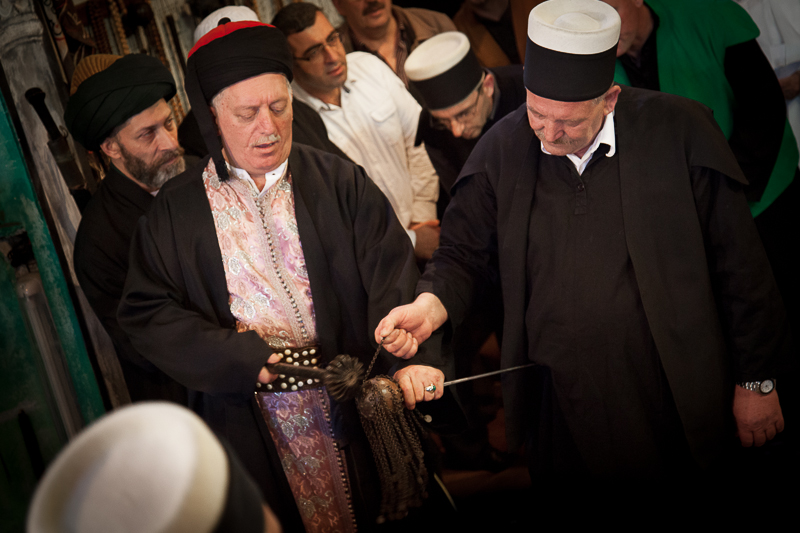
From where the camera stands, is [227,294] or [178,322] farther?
[227,294]

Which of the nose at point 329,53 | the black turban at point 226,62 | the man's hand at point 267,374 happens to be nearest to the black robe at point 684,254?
the man's hand at point 267,374

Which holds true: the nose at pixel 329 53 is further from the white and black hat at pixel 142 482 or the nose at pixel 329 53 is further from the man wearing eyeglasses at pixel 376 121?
the white and black hat at pixel 142 482

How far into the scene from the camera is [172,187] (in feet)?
6.98

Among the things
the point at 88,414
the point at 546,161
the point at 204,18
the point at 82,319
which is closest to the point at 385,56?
the point at 204,18

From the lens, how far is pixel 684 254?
6.28 ft

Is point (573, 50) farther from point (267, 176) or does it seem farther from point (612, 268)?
point (267, 176)

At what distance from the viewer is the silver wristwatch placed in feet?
6.57

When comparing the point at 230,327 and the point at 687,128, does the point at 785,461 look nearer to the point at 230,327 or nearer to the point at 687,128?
the point at 687,128

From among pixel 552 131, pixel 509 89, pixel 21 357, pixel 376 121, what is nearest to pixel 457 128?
pixel 509 89

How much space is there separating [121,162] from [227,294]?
832 mm

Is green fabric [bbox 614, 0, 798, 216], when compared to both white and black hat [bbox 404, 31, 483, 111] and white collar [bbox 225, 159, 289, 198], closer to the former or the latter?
white and black hat [bbox 404, 31, 483, 111]

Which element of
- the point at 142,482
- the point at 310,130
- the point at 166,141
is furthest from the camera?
the point at 310,130

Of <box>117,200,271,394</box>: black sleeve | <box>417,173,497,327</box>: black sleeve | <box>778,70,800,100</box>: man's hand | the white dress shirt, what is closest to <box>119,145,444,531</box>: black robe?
<box>117,200,271,394</box>: black sleeve

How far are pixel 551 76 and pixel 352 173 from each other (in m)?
0.75
